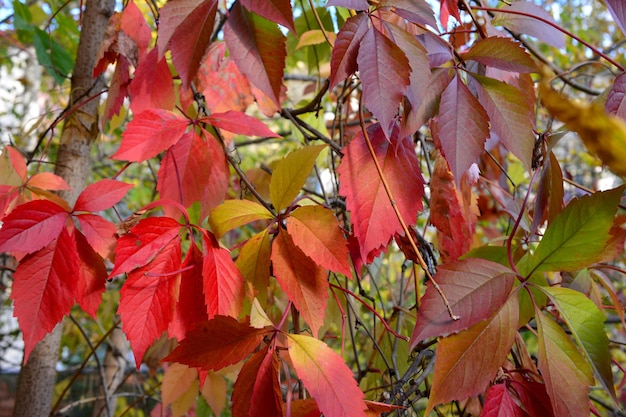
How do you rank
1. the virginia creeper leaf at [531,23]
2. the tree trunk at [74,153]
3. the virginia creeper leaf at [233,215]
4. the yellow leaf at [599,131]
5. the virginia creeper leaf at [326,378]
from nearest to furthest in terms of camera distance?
1. the yellow leaf at [599,131]
2. the virginia creeper leaf at [326,378]
3. the virginia creeper leaf at [233,215]
4. the virginia creeper leaf at [531,23]
5. the tree trunk at [74,153]

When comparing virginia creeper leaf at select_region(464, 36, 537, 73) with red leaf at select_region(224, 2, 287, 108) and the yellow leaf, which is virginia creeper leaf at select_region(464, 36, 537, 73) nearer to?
red leaf at select_region(224, 2, 287, 108)

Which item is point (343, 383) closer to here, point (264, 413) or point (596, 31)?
point (264, 413)

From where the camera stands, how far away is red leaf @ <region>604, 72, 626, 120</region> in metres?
0.50

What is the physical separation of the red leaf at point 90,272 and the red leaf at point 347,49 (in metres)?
0.32

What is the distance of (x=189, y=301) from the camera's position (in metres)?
0.54

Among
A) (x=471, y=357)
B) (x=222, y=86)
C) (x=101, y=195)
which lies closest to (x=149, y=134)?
(x=101, y=195)

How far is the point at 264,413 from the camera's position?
457 mm

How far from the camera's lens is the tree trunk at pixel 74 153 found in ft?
2.92

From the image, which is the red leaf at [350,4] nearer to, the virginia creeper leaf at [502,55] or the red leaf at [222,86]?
the virginia creeper leaf at [502,55]

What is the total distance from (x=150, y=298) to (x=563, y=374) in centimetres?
38

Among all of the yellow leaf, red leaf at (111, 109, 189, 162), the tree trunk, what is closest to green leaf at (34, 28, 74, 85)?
the tree trunk

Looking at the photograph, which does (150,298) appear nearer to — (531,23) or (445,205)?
(445,205)

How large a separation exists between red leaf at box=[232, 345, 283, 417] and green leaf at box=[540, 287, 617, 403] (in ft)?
0.85

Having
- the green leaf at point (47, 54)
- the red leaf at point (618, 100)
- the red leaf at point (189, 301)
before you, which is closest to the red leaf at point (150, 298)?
the red leaf at point (189, 301)
